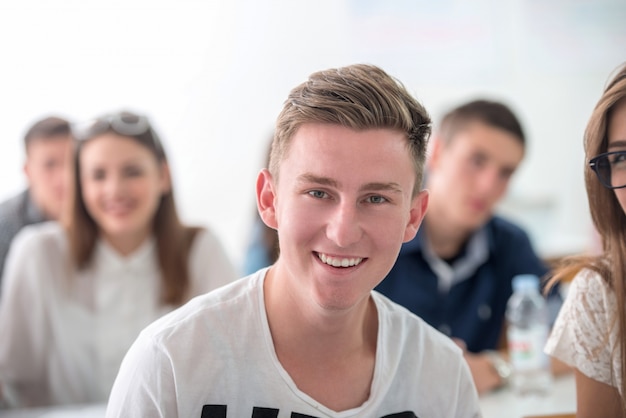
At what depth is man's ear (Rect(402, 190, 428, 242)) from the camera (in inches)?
45.9

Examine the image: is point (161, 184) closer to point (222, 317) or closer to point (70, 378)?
point (70, 378)

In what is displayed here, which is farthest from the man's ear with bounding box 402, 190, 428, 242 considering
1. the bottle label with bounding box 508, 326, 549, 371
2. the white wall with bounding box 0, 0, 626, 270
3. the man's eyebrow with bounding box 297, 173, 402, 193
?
the white wall with bounding box 0, 0, 626, 270

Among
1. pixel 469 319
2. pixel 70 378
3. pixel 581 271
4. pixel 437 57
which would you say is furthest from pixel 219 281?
pixel 437 57

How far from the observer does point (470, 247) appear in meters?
2.23

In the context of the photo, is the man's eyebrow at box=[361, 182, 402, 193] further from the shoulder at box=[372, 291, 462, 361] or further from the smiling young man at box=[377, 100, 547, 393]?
the smiling young man at box=[377, 100, 547, 393]

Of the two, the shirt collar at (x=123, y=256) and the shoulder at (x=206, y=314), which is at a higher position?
the shoulder at (x=206, y=314)

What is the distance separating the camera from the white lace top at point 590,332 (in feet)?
4.11

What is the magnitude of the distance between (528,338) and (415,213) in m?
0.87

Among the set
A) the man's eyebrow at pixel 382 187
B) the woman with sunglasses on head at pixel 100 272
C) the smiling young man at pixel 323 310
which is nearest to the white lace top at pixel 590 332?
the smiling young man at pixel 323 310

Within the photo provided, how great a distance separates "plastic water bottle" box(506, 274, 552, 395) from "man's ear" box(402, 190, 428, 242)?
0.81 metres

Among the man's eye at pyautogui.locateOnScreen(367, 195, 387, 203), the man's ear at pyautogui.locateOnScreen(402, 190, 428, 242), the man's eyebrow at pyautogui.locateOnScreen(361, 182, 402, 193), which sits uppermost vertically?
the man's eyebrow at pyautogui.locateOnScreen(361, 182, 402, 193)

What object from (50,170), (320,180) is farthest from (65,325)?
(320,180)

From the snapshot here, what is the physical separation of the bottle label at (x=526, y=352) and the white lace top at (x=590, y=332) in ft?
1.73

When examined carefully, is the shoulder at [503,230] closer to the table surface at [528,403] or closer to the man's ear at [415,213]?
the table surface at [528,403]
